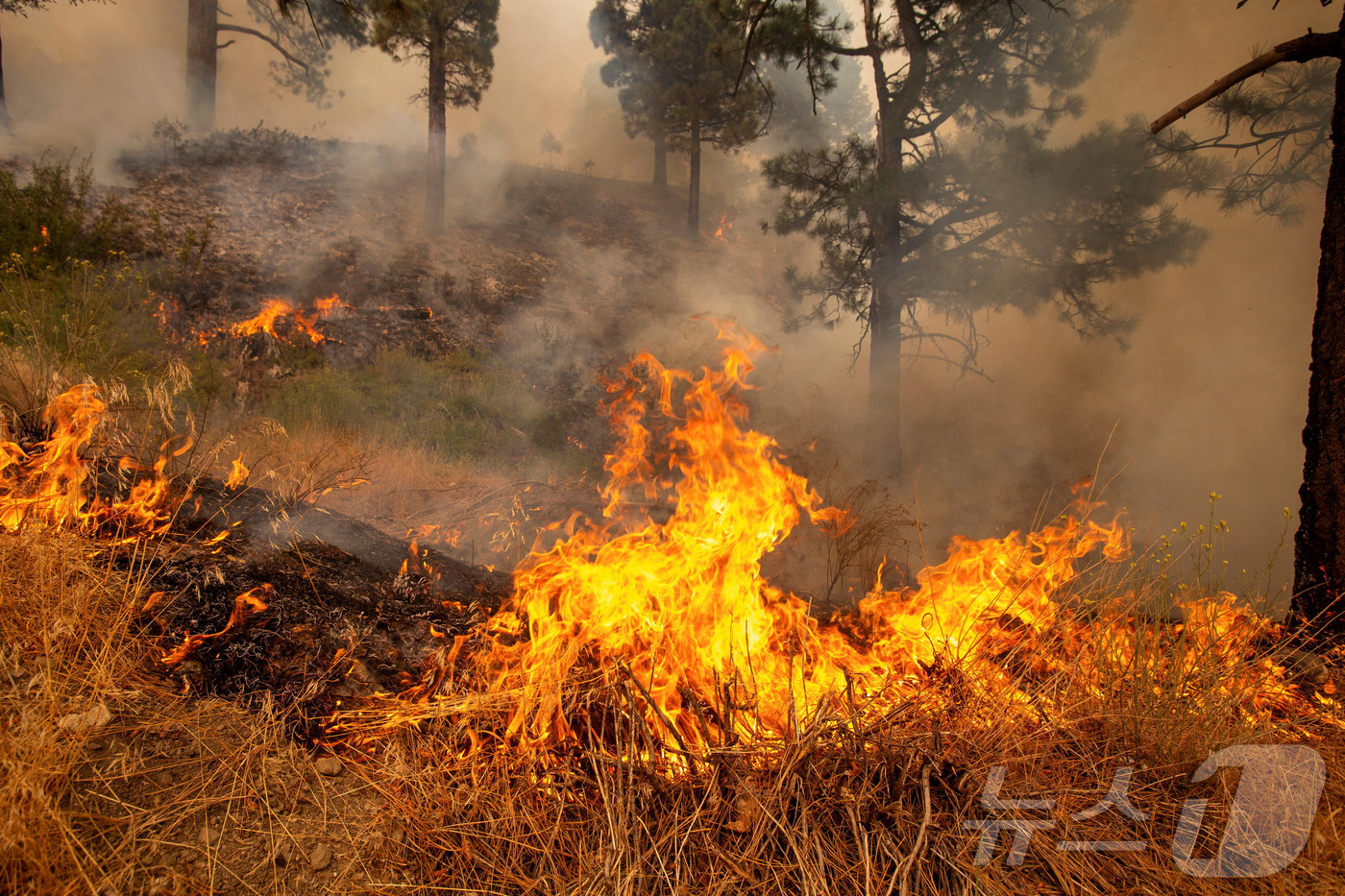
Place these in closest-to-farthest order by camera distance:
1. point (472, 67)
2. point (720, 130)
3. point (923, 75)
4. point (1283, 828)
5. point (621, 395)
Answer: point (1283, 828) < point (923, 75) < point (621, 395) < point (472, 67) < point (720, 130)

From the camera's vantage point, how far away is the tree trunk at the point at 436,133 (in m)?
13.9

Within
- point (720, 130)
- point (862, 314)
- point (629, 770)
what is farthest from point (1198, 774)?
point (720, 130)

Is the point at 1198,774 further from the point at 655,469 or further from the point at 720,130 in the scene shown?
the point at 720,130

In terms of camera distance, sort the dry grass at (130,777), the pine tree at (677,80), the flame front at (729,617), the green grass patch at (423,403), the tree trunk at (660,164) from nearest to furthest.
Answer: the dry grass at (130,777), the flame front at (729,617), the green grass patch at (423,403), the pine tree at (677,80), the tree trunk at (660,164)

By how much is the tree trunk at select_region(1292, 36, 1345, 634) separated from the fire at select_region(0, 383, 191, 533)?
6.12 m

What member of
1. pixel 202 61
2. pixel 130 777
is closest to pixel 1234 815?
pixel 130 777

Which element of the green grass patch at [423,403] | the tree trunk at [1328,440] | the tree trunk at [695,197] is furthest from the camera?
the tree trunk at [695,197]

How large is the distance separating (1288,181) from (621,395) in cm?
959

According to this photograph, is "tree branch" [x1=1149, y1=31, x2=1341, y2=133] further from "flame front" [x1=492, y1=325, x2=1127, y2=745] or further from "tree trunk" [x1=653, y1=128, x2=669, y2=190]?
"tree trunk" [x1=653, y1=128, x2=669, y2=190]

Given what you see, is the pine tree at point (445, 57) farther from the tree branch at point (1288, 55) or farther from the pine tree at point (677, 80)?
the tree branch at point (1288, 55)

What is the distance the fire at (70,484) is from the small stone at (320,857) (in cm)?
182

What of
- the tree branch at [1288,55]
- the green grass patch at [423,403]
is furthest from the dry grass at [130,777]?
the green grass patch at [423,403]

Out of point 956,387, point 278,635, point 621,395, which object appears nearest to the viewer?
point 278,635

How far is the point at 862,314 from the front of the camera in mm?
9594
